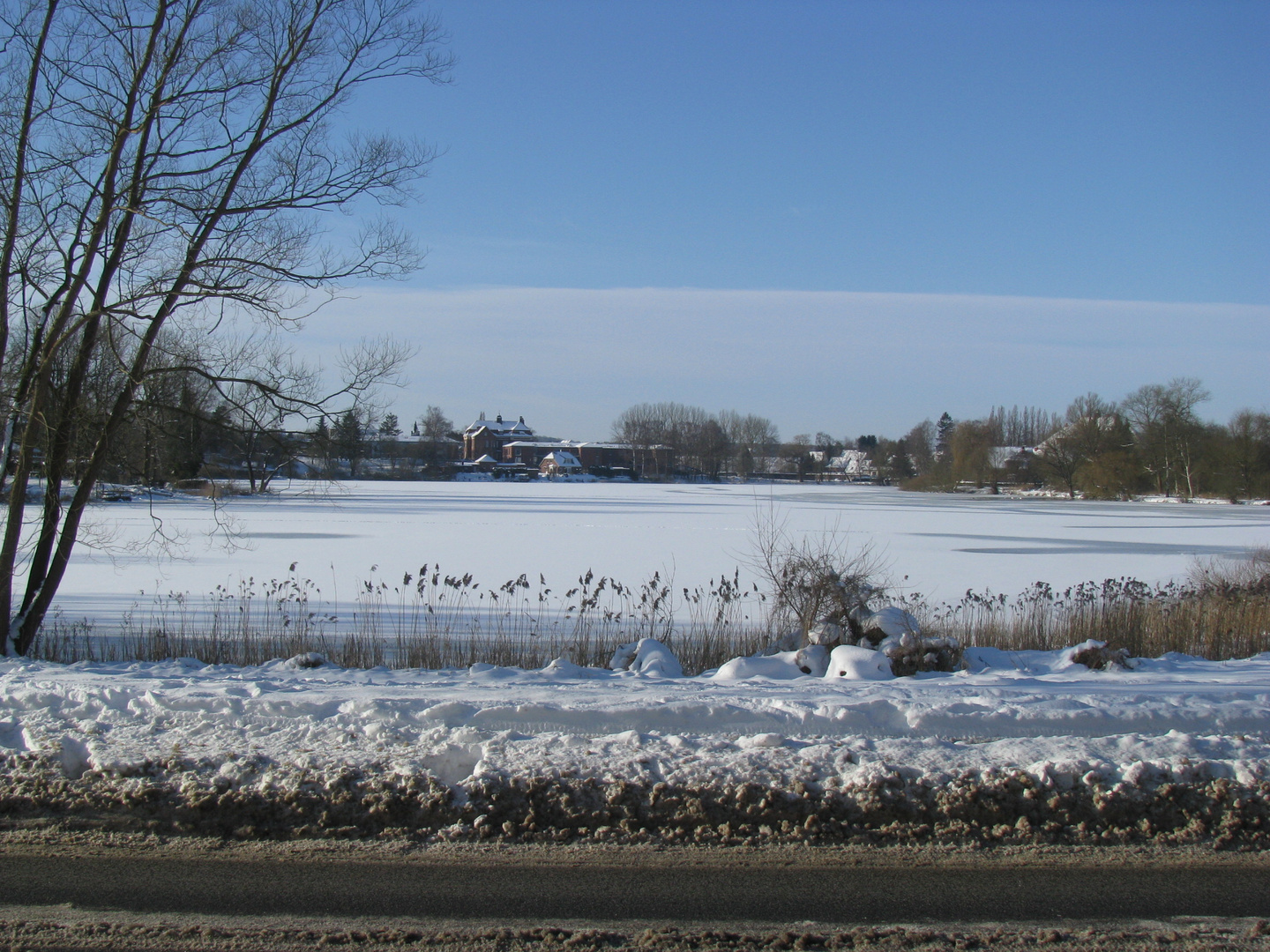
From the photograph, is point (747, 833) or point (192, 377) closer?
point (747, 833)

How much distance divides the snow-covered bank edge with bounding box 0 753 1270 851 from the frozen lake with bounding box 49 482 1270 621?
4358 mm

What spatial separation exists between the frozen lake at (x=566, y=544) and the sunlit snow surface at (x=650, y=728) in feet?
10.3

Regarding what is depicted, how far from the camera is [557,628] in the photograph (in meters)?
12.0

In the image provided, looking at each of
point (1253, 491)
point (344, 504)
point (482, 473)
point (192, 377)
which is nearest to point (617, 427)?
point (482, 473)

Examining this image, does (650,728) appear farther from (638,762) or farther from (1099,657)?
(1099,657)

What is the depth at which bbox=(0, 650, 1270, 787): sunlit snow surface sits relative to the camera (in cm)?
493

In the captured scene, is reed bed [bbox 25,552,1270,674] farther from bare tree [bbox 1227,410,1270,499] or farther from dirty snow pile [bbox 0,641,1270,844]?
bare tree [bbox 1227,410,1270,499]

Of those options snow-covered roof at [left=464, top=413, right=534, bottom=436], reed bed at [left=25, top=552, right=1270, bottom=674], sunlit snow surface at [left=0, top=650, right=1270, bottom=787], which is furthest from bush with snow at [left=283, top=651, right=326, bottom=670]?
snow-covered roof at [left=464, top=413, right=534, bottom=436]

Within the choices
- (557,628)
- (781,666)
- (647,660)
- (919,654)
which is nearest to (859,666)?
(781,666)

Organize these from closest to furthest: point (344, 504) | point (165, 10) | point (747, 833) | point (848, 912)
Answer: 1. point (848, 912)
2. point (747, 833)
3. point (165, 10)
4. point (344, 504)

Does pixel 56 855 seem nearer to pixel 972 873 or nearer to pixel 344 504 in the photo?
pixel 972 873

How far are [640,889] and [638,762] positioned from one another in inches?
42.0

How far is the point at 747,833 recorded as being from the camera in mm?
4441

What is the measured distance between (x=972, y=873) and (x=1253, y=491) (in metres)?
81.1
